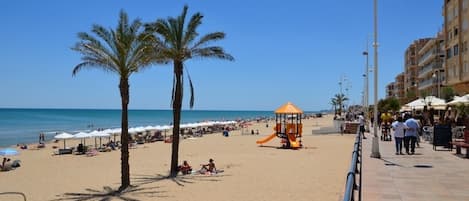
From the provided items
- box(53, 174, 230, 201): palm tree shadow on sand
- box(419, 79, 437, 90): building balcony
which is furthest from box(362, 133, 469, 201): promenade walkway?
box(419, 79, 437, 90): building balcony

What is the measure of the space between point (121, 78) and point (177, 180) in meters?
4.10

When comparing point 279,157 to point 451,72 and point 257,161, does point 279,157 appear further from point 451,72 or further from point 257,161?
point 451,72

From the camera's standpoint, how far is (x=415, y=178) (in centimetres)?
1054

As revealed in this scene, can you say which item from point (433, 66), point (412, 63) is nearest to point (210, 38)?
point (433, 66)

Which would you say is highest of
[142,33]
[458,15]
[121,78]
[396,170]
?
[458,15]

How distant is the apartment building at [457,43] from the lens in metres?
43.5

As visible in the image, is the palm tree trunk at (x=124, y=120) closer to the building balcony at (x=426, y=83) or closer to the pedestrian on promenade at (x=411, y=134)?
the pedestrian on promenade at (x=411, y=134)

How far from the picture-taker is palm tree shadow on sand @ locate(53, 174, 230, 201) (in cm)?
1363

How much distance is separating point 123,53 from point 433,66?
59.8 meters

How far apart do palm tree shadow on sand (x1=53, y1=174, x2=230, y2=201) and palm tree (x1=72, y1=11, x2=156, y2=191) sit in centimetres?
57

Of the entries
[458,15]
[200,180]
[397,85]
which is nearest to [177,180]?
[200,180]

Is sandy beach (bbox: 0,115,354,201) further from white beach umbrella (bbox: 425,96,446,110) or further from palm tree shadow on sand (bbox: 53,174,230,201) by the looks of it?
white beach umbrella (bbox: 425,96,446,110)

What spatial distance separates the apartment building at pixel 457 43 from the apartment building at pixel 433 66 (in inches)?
305

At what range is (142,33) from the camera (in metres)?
15.7
